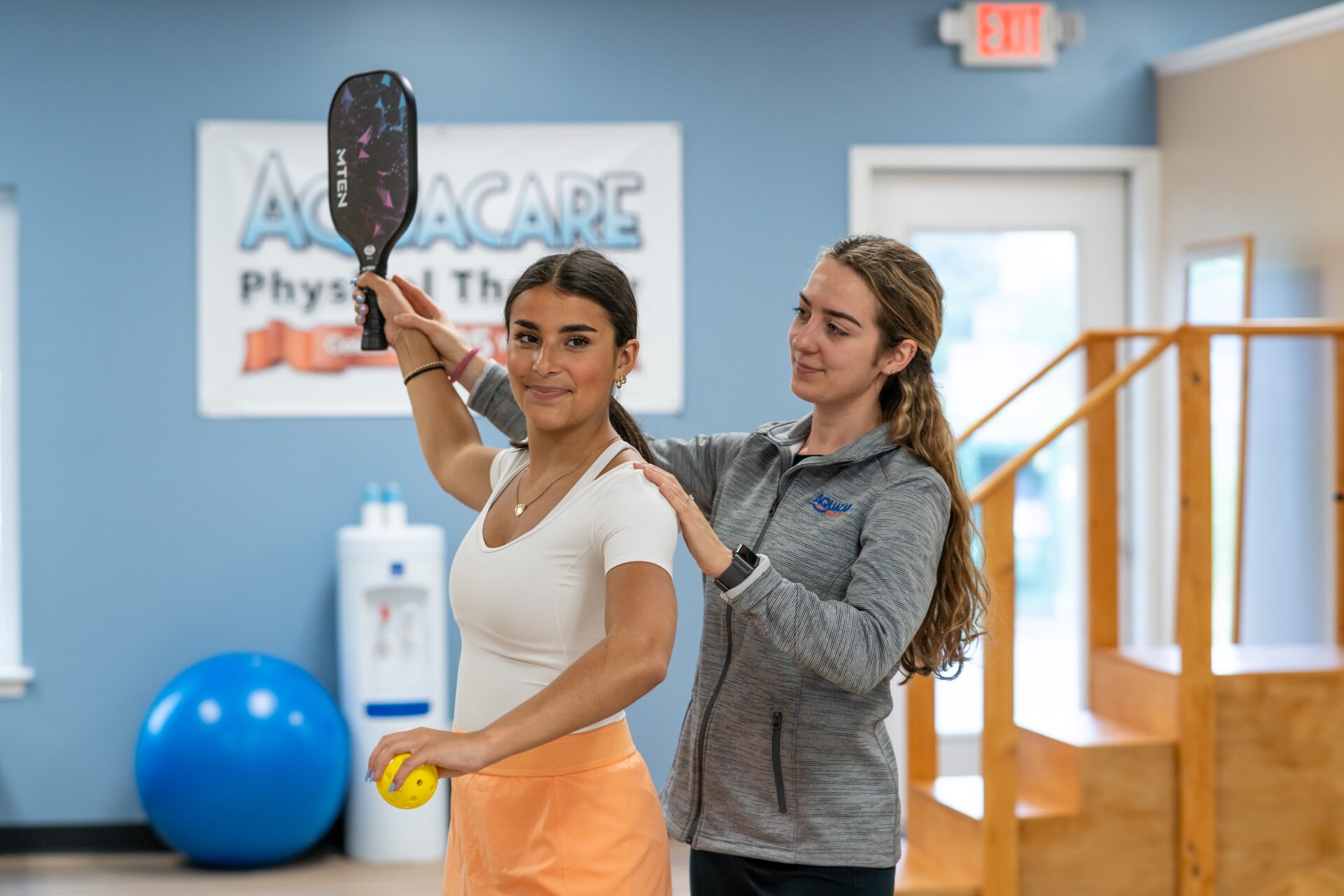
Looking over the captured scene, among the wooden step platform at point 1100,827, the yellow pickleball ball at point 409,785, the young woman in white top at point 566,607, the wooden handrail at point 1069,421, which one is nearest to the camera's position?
the yellow pickleball ball at point 409,785

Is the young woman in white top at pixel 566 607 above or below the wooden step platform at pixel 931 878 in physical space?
above

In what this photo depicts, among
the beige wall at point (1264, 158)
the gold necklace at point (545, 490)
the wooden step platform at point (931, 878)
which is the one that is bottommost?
the wooden step platform at point (931, 878)

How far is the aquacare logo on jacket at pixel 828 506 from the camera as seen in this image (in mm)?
1578

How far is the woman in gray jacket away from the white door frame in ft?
8.76

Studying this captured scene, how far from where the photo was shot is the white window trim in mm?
4105

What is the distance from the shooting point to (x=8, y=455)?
4141mm

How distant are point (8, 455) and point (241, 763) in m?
1.36

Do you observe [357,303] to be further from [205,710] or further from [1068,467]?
[1068,467]

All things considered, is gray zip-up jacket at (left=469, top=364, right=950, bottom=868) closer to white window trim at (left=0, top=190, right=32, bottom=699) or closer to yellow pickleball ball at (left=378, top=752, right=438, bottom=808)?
yellow pickleball ball at (left=378, top=752, right=438, bottom=808)

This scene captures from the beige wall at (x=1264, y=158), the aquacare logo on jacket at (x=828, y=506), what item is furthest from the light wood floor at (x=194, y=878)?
the beige wall at (x=1264, y=158)

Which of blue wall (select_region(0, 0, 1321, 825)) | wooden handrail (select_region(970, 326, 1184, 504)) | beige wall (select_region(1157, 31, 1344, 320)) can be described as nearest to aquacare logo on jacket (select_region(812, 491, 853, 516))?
wooden handrail (select_region(970, 326, 1184, 504))

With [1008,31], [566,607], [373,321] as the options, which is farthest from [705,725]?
[1008,31]

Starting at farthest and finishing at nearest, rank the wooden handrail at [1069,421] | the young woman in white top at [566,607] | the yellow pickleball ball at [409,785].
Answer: the wooden handrail at [1069,421] < the young woman in white top at [566,607] < the yellow pickleball ball at [409,785]

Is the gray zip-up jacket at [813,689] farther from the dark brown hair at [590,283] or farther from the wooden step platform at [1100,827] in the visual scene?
the wooden step platform at [1100,827]
